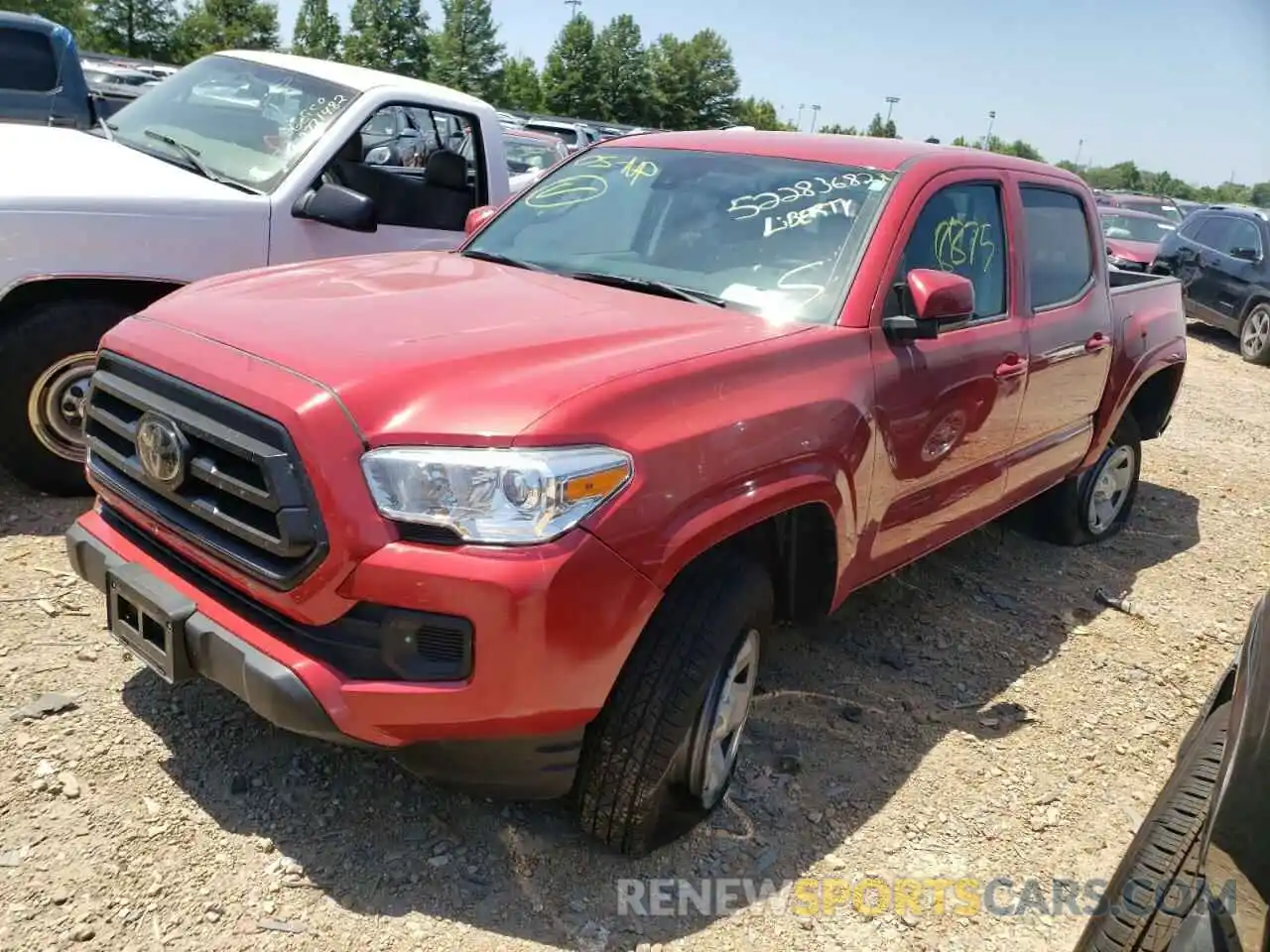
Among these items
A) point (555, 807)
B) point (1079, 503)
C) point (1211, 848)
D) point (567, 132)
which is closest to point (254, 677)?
point (555, 807)

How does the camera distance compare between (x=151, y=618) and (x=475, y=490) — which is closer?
(x=475, y=490)

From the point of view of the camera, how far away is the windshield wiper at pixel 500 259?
3609 millimetres

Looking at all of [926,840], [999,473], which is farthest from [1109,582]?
[926,840]

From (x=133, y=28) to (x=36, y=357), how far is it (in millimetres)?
60018

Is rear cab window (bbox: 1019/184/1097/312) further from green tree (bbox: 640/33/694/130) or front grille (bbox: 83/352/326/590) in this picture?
green tree (bbox: 640/33/694/130)

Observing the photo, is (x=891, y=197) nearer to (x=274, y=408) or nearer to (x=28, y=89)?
(x=274, y=408)

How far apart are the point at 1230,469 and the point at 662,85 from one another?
2703 inches

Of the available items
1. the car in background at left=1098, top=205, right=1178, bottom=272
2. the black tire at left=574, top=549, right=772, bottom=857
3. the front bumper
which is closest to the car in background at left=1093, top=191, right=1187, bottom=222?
the car in background at left=1098, top=205, right=1178, bottom=272

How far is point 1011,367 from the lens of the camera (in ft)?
12.6

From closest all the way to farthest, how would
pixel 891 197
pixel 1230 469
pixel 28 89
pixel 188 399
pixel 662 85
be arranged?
pixel 188 399 < pixel 891 197 < pixel 28 89 < pixel 1230 469 < pixel 662 85

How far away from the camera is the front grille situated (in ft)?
7.41

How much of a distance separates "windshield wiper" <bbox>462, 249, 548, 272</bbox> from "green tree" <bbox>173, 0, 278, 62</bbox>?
191ft

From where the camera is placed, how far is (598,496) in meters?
2.28

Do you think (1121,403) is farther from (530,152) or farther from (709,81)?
(709,81)
